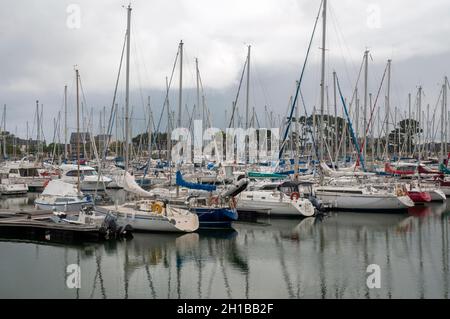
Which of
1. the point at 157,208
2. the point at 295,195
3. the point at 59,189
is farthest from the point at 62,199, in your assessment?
the point at 295,195

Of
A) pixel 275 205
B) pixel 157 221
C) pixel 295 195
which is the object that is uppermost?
pixel 295 195

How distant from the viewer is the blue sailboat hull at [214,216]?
96.5 ft

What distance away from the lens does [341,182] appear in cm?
4172

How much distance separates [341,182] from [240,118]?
26.3 metres

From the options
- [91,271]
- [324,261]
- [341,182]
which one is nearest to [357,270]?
[324,261]

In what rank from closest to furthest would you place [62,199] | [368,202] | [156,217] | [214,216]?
1. [156,217]
2. [214,216]
3. [62,199]
4. [368,202]

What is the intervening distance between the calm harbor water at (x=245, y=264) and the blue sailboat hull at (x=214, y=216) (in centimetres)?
88

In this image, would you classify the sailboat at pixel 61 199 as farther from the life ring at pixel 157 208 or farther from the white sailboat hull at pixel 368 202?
the white sailboat hull at pixel 368 202

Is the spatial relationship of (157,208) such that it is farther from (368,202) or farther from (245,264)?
(368,202)

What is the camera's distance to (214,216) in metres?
29.4

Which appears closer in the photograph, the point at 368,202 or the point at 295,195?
the point at 295,195

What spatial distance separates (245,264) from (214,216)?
788 centimetres

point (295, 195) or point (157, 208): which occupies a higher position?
point (295, 195)

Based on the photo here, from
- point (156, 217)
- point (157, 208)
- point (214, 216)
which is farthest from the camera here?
point (214, 216)
